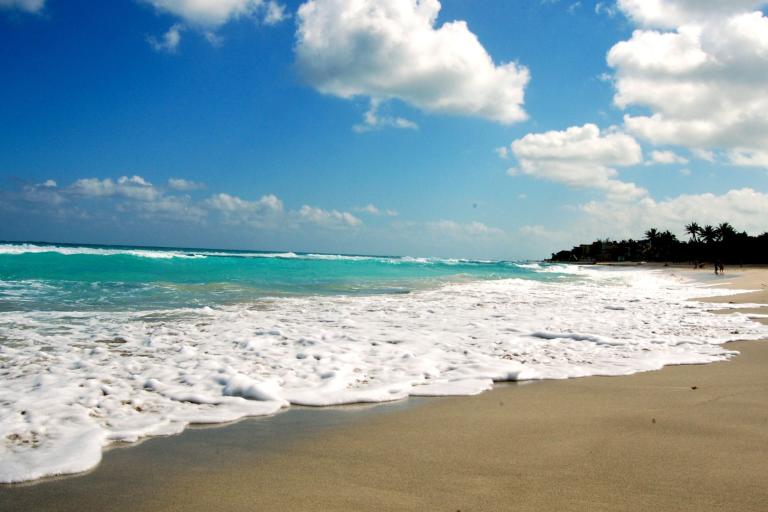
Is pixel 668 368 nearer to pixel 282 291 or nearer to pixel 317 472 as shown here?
pixel 317 472

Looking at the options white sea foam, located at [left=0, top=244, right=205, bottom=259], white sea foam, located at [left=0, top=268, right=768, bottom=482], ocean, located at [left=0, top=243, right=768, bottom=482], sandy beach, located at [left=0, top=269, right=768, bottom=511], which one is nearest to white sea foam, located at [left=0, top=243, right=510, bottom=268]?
white sea foam, located at [left=0, top=244, right=205, bottom=259]

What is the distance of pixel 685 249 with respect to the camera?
8406 cm

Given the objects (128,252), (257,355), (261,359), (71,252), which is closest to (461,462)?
(261,359)

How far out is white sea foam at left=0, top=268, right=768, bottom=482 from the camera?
11.7 feet

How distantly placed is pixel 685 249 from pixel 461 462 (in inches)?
3804

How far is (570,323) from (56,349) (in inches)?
315

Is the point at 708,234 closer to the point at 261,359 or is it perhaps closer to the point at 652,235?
the point at 652,235

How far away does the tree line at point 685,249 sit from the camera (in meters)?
71.6

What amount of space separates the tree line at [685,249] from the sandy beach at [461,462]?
56580 millimetres

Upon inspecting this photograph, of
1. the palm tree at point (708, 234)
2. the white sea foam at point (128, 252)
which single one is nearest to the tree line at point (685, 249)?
the palm tree at point (708, 234)

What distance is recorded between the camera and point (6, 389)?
4219 millimetres

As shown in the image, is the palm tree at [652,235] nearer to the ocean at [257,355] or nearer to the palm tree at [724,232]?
the palm tree at [724,232]

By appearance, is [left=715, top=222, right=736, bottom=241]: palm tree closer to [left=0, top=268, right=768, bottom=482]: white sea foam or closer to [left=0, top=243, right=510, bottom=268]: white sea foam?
[left=0, top=243, right=510, bottom=268]: white sea foam

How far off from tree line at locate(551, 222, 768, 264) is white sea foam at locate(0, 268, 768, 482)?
5232 cm
